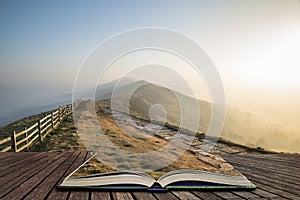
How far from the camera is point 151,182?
225cm

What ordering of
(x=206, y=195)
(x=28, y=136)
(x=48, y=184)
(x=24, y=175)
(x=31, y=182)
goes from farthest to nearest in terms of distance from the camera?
(x=28, y=136) → (x=24, y=175) → (x=31, y=182) → (x=48, y=184) → (x=206, y=195)

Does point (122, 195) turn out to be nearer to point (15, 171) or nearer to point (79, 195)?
point (79, 195)

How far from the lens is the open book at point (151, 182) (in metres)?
2.19

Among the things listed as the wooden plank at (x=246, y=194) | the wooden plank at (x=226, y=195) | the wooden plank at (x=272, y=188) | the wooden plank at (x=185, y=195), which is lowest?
the wooden plank at (x=272, y=188)

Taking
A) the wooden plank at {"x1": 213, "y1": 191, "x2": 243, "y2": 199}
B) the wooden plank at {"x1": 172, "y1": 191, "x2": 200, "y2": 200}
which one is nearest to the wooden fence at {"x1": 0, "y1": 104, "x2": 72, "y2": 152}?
the wooden plank at {"x1": 172, "y1": 191, "x2": 200, "y2": 200}

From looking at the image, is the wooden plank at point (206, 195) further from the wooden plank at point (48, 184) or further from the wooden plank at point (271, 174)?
the wooden plank at point (48, 184)

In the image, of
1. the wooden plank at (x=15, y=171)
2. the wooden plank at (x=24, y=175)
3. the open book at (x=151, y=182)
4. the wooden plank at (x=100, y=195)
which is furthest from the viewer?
the wooden plank at (x=15, y=171)

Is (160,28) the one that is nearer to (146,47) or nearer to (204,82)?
(146,47)

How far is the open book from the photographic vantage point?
2.19 m

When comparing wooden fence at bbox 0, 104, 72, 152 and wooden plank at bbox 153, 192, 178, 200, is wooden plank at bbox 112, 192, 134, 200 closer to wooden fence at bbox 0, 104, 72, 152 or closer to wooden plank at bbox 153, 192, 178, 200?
wooden plank at bbox 153, 192, 178, 200

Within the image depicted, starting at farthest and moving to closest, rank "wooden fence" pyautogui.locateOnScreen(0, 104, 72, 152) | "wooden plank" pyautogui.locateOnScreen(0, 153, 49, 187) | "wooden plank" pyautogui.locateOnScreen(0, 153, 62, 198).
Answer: "wooden fence" pyautogui.locateOnScreen(0, 104, 72, 152), "wooden plank" pyautogui.locateOnScreen(0, 153, 49, 187), "wooden plank" pyautogui.locateOnScreen(0, 153, 62, 198)

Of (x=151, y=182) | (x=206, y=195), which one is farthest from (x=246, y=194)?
(x=151, y=182)

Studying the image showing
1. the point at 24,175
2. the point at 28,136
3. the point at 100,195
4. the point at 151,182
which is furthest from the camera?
the point at 28,136

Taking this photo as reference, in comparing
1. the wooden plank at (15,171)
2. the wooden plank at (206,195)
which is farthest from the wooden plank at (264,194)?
the wooden plank at (15,171)
